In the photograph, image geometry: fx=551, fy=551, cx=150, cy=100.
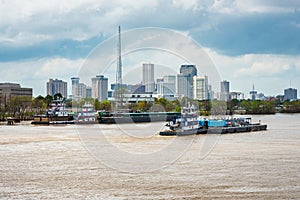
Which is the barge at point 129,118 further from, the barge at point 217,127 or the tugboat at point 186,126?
the tugboat at point 186,126

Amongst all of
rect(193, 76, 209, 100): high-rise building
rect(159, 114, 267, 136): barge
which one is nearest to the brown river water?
rect(159, 114, 267, 136): barge

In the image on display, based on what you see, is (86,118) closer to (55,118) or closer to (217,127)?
(55,118)

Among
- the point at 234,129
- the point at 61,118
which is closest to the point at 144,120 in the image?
the point at 61,118

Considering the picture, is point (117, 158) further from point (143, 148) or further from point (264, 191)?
point (264, 191)

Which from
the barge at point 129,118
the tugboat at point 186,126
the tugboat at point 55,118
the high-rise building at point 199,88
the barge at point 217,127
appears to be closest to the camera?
the tugboat at point 186,126

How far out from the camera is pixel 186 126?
43031 mm

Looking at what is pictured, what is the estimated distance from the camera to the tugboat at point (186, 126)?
41263 mm

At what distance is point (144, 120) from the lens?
7412 cm

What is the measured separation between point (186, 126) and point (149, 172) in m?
22.6

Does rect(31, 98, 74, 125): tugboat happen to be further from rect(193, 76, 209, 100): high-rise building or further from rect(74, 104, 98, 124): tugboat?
rect(193, 76, 209, 100): high-rise building

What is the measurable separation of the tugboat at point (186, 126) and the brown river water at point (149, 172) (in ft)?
31.6

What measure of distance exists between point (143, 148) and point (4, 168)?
32.3ft

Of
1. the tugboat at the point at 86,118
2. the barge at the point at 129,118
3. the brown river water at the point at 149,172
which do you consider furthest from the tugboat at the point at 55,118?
the brown river water at the point at 149,172

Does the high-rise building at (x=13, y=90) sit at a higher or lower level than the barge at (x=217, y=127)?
higher
